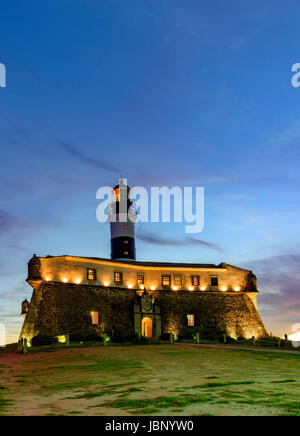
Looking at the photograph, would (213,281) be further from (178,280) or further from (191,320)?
(191,320)

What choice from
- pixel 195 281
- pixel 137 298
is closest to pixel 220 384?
pixel 137 298

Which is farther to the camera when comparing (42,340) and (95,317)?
(95,317)

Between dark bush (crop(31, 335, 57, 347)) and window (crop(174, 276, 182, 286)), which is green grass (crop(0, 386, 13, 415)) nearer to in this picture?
dark bush (crop(31, 335, 57, 347))

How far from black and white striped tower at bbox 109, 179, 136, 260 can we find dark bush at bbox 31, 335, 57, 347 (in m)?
23.0

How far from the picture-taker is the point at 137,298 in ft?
158

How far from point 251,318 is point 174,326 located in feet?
37.0

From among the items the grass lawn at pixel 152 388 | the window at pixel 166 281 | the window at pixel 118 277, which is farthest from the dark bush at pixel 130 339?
the grass lawn at pixel 152 388

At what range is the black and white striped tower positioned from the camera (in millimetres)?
59531

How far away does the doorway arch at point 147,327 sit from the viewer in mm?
47463

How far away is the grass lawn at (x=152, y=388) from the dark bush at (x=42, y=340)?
586 inches

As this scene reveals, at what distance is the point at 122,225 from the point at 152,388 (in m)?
48.2

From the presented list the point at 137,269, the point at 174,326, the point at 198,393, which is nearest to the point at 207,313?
the point at 174,326
